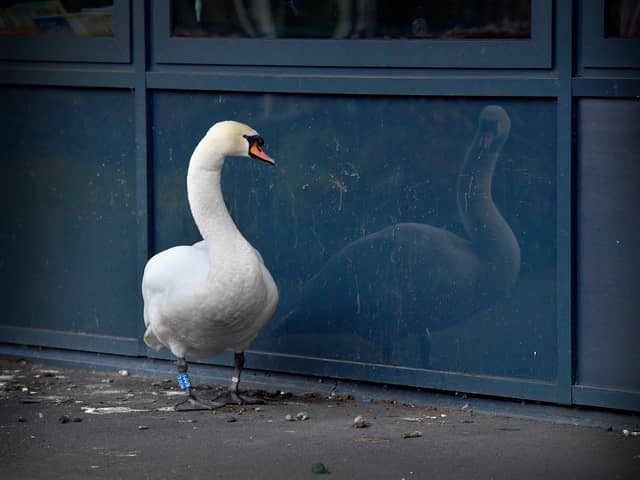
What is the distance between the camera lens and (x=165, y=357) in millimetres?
7988

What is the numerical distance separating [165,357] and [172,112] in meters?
1.30

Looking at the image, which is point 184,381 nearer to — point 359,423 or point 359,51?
point 359,423

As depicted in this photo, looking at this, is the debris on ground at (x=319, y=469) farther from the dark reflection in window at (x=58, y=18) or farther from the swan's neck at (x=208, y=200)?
the dark reflection in window at (x=58, y=18)

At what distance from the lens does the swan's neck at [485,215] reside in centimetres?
689

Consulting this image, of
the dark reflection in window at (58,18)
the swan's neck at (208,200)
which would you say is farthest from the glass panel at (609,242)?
the dark reflection in window at (58,18)

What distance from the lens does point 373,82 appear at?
7160 millimetres

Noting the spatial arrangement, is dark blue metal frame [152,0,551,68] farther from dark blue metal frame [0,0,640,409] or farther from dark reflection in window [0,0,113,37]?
dark reflection in window [0,0,113,37]

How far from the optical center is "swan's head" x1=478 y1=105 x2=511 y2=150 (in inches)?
270

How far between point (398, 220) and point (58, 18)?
239 cm

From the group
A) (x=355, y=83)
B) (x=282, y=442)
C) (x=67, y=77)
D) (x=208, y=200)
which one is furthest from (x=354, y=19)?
(x=282, y=442)

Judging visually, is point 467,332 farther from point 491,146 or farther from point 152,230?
point 152,230

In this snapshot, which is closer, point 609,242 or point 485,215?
point 609,242

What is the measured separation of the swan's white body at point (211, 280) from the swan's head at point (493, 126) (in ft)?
3.51

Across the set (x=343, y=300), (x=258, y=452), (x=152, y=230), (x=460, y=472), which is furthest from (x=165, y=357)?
(x=460, y=472)
